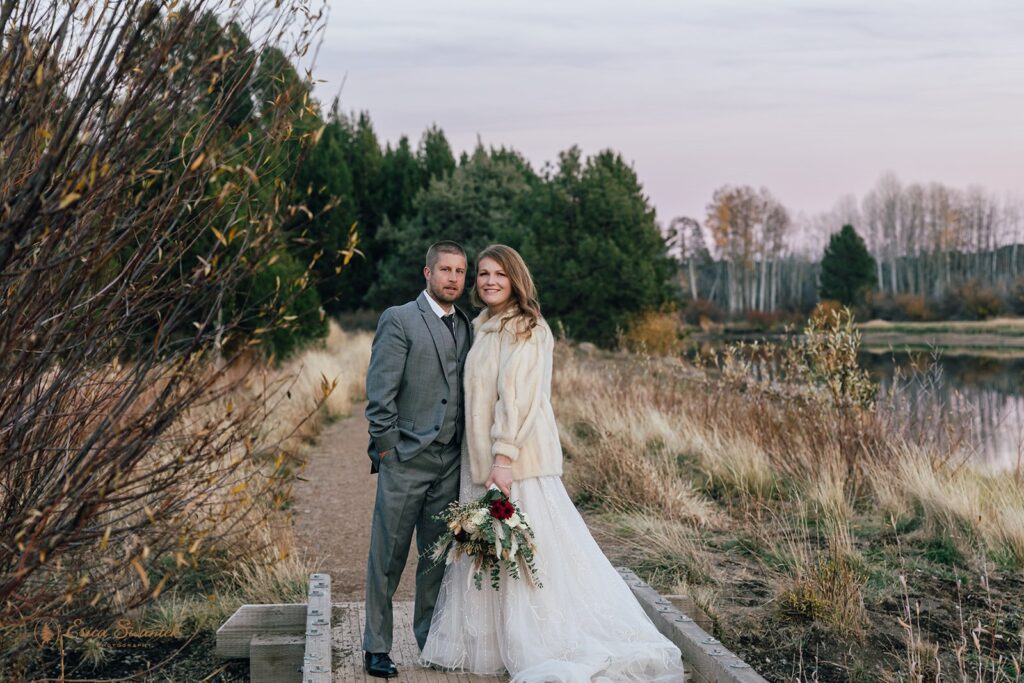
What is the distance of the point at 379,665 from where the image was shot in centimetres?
501

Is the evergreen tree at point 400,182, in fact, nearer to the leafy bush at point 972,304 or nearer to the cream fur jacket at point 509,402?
the leafy bush at point 972,304

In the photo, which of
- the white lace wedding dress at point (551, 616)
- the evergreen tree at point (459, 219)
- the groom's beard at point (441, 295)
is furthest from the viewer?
the evergreen tree at point (459, 219)

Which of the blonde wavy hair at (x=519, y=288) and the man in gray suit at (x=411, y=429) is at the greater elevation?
the blonde wavy hair at (x=519, y=288)

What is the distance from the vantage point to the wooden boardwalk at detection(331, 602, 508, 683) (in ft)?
16.3

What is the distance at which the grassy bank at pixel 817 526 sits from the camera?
243 inches

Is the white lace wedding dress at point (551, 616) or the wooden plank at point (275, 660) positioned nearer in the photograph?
the white lace wedding dress at point (551, 616)

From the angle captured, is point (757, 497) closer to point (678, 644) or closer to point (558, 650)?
point (678, 644)

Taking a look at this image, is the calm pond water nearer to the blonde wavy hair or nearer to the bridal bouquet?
the blonde wavy hair

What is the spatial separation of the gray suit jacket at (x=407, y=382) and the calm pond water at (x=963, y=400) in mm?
4871

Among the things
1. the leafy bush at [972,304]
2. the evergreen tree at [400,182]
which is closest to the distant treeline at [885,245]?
the leafy bush at [972,304]

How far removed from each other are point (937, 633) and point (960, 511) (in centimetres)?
205

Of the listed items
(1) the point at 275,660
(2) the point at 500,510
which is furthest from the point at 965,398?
(1) the point at 275,660

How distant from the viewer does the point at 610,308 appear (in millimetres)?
30375

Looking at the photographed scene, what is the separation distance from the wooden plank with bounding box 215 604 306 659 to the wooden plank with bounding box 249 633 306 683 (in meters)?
0.24
